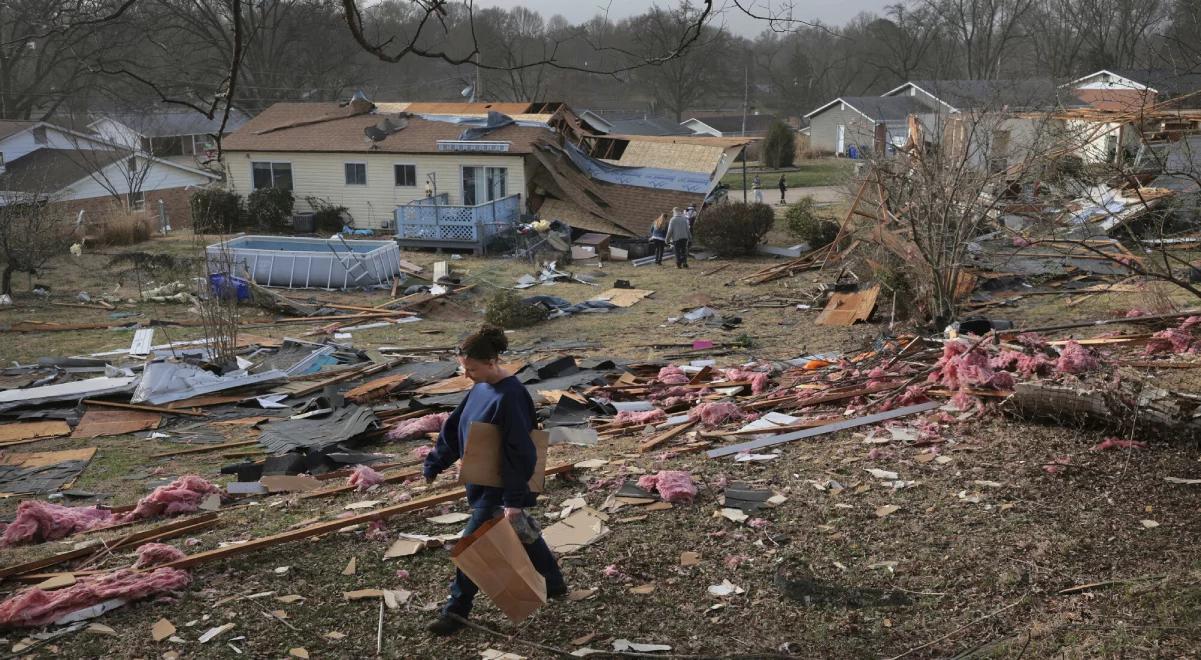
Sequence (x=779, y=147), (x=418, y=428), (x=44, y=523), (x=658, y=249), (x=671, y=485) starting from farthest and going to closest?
1. (x=779, y=147)
2. (x=658, y=249)
3. (x=418, y=428)
4. (x=44, y=523)
5. (x=671, y=485)

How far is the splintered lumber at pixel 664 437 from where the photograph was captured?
8.55m

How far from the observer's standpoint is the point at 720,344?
15.5 m

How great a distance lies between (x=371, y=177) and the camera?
32750 millimetres

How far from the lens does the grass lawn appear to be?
49.1 meters

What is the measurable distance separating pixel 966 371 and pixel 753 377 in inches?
113

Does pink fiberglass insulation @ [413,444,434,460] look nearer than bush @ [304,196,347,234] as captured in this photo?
Yes

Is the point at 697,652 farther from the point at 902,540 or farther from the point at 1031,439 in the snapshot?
the point at 1031,439

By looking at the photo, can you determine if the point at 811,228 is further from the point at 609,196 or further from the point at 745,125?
the point at 745,125

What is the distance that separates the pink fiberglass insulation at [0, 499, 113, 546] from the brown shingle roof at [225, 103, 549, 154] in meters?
24.1

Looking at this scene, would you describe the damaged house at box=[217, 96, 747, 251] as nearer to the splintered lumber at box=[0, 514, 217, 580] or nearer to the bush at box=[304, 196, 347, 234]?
the bush at box=[304, 196, 347, 234]

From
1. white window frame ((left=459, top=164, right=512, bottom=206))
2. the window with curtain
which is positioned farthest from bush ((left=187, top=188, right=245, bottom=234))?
the window with curtain

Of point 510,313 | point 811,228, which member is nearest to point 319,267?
point 510,313

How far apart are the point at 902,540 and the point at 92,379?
36.2 feet

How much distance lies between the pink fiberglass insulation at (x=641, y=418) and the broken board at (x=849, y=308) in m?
7.76
